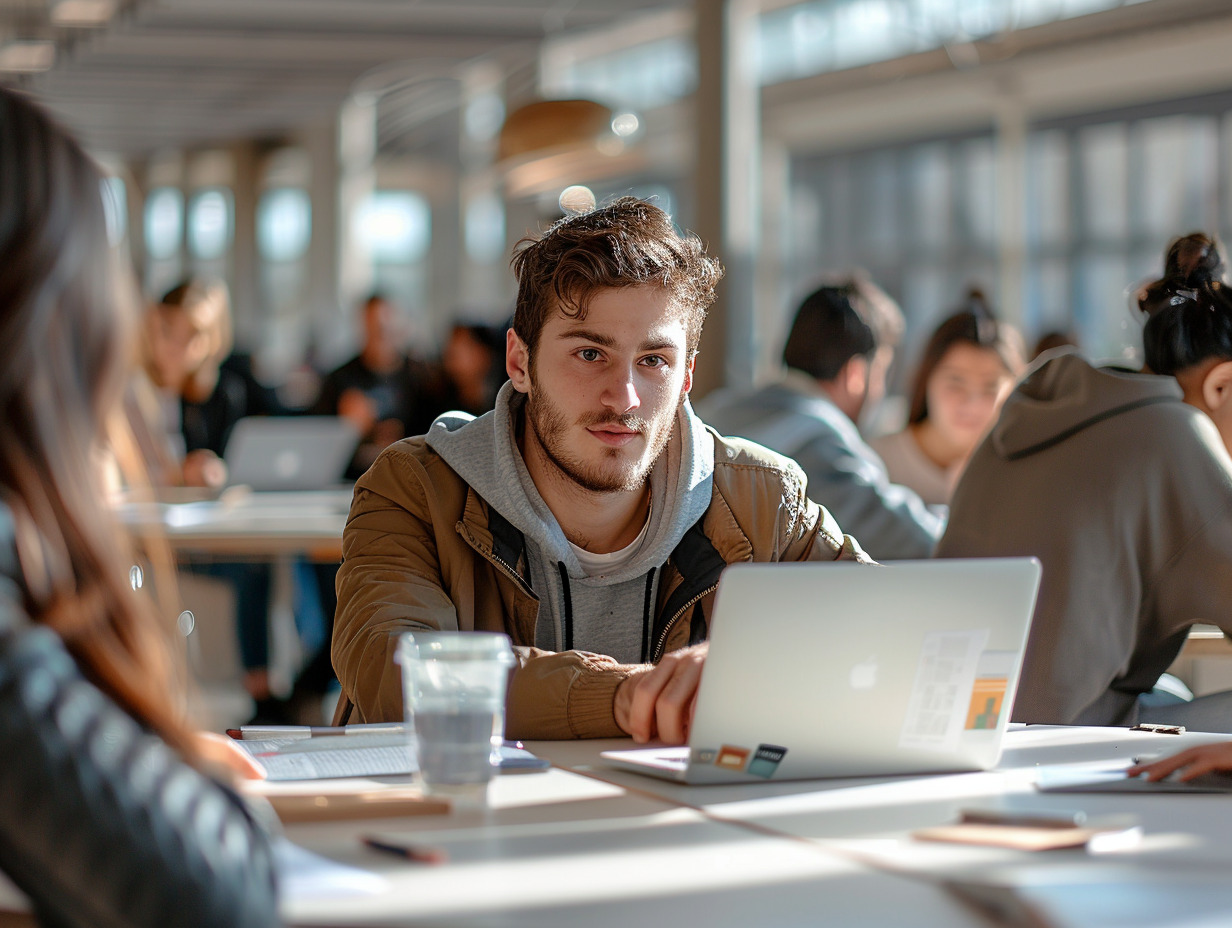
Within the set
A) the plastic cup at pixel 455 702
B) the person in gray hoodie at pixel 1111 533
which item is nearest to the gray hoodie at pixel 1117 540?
the person in gray hoodie at pixel 1111 533

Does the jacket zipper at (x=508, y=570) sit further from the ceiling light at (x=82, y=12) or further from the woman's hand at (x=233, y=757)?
the ceiling light at (x=82, y=12)

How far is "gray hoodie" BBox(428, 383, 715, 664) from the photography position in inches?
70.8

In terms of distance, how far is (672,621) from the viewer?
1.82 metres

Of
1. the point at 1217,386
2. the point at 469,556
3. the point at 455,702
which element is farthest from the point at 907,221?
the point at 455,702

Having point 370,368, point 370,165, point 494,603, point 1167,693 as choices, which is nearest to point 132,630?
point 494,603

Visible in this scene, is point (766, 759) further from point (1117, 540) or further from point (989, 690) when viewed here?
point (1117, 540)

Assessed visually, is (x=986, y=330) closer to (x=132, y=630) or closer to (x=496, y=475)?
(x=496, y=475)

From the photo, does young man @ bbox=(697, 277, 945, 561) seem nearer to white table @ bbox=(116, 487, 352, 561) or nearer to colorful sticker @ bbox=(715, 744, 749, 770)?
white table @ bbox=(116, 487, 352, 561)

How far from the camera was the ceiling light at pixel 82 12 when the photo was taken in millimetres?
10008

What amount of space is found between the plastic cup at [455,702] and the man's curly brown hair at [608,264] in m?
0.73

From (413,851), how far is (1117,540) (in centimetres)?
135

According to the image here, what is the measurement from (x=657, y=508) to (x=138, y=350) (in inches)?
42.0

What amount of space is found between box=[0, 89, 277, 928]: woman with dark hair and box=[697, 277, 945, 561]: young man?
2467 mm

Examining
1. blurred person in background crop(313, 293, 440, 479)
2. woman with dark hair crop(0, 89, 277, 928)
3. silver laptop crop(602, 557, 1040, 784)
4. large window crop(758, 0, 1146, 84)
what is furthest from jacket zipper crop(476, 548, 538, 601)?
large window crop(758, 0, 1146, 84)
